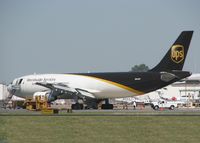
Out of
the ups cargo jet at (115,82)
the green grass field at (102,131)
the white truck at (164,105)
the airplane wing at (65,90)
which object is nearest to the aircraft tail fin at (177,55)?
the ups cargo jet at (115,82)

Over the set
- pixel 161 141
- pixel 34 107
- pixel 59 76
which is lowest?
pixel 161 141

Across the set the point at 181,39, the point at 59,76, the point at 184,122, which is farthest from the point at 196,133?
the point at 59,76

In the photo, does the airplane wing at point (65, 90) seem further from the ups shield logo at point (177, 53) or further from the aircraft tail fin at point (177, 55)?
the ups shield logo at point (177, 53)

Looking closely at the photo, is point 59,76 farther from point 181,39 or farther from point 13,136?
point 13,136

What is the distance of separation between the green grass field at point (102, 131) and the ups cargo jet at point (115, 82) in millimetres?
34516

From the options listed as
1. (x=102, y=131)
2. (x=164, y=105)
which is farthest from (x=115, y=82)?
(x=102, y=131)

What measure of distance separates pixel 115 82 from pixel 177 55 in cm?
833

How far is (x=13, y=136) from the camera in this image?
29312 millimetres

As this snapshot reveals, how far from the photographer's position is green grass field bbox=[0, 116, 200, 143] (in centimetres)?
2780

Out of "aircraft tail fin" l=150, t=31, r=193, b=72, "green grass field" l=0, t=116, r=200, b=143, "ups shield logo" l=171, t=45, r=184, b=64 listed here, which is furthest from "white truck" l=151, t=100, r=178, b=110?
"green grass field" l=0, t=116, r=200, b=143

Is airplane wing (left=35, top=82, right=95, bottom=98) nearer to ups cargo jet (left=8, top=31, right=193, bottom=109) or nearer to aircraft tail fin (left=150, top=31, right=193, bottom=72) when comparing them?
ups cargo jet (left=8, top=31, right=193, bottom=109)

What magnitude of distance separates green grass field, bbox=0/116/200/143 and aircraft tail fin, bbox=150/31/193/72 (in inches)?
1384

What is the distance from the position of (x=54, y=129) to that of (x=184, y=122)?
8.86 m

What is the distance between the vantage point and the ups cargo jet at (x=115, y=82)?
72688 millimetres
